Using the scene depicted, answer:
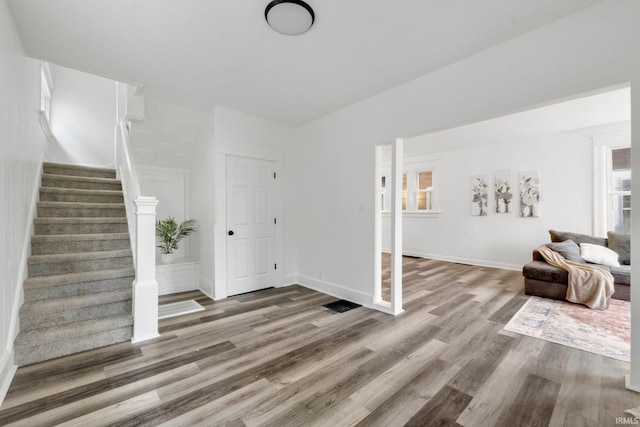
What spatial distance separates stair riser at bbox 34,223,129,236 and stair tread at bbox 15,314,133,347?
4.12 feet

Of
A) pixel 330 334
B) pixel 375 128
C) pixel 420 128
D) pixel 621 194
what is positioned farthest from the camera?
pixel 621 194

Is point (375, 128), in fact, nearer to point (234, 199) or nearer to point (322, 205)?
point (322, 205)

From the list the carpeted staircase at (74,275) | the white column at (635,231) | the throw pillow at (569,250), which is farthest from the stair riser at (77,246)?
the throw pillow at (569,250)

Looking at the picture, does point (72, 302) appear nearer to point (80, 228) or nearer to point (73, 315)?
point (73, 315)

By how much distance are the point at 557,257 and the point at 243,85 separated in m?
4.96

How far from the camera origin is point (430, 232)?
23.1ft

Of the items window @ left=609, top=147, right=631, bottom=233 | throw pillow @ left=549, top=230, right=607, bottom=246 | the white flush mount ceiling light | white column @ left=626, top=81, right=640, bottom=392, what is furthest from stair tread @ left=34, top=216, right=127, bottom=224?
window @ left=609, top=147, right=631, bottom=233

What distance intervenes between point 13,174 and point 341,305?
11.6ft

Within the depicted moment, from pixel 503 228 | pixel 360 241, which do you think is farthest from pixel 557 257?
pixel 360 241

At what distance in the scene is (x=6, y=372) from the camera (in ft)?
6.43

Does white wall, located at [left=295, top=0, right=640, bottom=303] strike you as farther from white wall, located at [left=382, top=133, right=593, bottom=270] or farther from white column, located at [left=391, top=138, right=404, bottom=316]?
white wall, located at [left=382, top=133, right=593, bottom=270]

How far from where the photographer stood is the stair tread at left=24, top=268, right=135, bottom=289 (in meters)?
2.61

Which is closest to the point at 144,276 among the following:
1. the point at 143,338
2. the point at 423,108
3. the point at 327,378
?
the point at 143,338

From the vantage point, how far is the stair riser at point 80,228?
3107 millimetres
